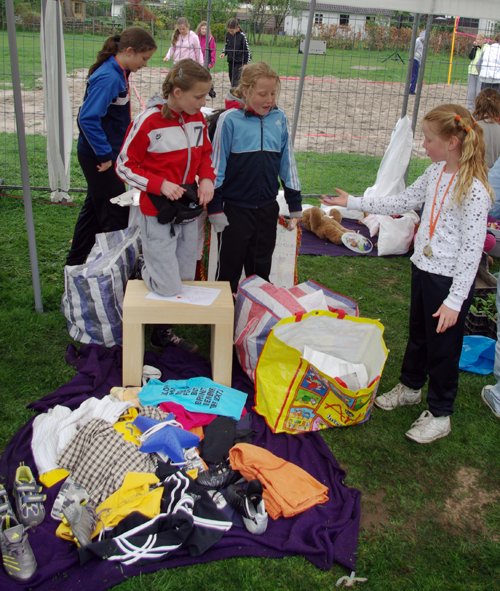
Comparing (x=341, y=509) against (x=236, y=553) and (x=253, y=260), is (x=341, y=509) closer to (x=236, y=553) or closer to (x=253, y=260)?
(x=236, y=553)

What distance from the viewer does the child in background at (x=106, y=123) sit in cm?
444

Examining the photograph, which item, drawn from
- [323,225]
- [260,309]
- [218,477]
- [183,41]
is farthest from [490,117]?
[183,41]

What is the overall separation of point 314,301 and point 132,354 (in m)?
1.09

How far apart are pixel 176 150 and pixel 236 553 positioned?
208 centimetres

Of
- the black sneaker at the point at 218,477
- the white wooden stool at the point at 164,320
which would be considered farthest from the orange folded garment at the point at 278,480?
the white wooden stool at the point at 164,320

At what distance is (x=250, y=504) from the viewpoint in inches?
116

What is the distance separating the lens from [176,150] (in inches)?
147

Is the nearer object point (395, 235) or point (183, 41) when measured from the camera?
point (395, 235)

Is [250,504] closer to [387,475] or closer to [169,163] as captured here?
[387,475]

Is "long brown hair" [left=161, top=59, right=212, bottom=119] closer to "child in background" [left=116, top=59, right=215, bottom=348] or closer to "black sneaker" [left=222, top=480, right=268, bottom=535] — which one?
"child in background" [left=116, top=59, right=215, bottom=348]

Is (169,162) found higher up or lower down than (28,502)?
higher up

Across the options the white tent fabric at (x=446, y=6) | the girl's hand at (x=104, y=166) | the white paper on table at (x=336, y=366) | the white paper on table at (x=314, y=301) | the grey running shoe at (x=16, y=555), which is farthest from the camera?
the white tent fabric at (x=446, y=6)

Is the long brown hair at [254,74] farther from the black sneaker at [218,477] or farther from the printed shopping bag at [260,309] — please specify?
the black sneaker at [218,477]

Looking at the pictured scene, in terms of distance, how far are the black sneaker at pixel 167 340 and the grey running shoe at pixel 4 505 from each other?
5.44 ft
